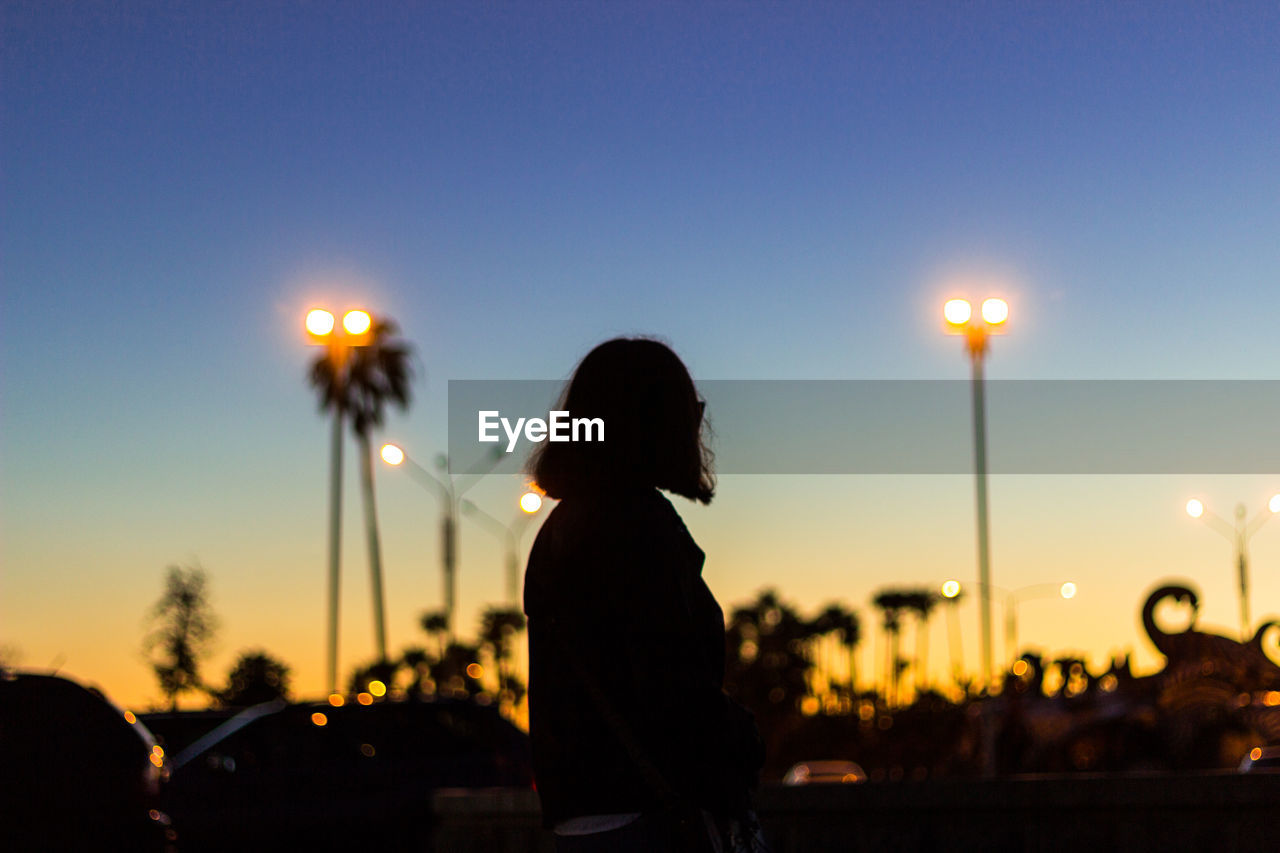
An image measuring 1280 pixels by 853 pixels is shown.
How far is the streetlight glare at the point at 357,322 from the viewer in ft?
84.4

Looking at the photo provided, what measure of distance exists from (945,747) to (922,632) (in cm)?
1911

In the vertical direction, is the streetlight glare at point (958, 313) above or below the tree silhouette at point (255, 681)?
above

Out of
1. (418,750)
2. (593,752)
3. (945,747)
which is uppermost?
Answer: (593,752)

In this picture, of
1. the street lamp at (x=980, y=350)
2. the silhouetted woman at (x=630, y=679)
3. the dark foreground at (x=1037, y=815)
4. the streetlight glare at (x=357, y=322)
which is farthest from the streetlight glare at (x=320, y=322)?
the silhouetted woman at (x=630, y=679)

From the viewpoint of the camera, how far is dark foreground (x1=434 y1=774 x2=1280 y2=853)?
7.63 meters

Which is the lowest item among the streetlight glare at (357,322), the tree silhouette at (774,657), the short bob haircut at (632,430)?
the tree silhouette at (774,657)

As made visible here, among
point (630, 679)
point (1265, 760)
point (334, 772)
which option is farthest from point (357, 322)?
point (630, 679)

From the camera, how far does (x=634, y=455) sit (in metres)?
3.42

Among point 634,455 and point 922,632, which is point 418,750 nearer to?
point 634,455

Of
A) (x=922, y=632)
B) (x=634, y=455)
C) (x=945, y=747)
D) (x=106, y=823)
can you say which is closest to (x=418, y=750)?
(x=106, y=823)

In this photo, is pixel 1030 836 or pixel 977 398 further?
pixel 977 398

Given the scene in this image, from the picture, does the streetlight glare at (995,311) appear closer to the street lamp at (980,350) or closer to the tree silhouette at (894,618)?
the street lamp at (980,350)

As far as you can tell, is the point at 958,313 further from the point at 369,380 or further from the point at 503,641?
the point at 503,641

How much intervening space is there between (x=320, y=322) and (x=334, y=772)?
13.8 meters
